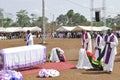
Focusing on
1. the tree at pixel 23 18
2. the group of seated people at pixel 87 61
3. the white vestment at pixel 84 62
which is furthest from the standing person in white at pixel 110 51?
the tree at pixel 23 18

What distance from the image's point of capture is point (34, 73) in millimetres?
14547

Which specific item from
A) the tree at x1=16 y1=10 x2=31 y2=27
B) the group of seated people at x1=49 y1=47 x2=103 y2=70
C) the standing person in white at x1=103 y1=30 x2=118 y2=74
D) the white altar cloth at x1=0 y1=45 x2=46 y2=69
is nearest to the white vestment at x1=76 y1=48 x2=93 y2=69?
the group of seated people at x1=49 y1=47 x2=103 y2=70

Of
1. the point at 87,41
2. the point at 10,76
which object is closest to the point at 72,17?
the point at 87,41

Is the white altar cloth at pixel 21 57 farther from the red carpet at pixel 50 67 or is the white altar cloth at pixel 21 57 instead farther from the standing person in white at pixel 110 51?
the standing person in white at pixel 110 51

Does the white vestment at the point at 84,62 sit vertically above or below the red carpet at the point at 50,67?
above

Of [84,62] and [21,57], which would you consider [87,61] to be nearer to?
[84,62]

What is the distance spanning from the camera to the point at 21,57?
15109 mm

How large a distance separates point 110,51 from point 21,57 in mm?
3754

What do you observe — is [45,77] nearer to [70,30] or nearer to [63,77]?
[63,77]

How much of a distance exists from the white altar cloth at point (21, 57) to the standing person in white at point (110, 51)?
3.17 metres

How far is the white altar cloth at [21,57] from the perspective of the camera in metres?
14.5

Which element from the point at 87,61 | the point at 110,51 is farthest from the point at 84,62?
the point at 110,51

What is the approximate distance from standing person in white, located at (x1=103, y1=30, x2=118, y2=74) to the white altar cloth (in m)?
3.17

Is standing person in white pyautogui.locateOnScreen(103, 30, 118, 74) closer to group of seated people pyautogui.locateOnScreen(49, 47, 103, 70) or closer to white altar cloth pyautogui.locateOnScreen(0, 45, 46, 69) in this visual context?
group of seated people pyautogui.locateOnScreen(49, 47, 103, 70)
